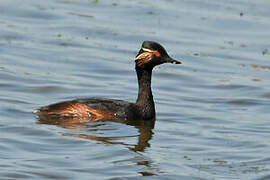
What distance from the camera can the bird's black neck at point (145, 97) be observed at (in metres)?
15.0

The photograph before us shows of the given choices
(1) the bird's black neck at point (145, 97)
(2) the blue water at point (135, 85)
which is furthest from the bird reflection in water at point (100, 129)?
(1) the bird's black neck at point (145, 97)

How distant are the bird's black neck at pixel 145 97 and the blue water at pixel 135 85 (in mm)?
242

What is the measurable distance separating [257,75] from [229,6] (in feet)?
20.8

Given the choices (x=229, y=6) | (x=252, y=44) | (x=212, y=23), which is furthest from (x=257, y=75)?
(x=229, y=6)

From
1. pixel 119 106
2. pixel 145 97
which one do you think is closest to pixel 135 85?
pixel 145 97

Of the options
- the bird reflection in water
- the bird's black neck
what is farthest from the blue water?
the bird's black neck

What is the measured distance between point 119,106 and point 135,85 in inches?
121

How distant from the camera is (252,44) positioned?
70.4 ft

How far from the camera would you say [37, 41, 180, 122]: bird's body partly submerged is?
1443 centimetres

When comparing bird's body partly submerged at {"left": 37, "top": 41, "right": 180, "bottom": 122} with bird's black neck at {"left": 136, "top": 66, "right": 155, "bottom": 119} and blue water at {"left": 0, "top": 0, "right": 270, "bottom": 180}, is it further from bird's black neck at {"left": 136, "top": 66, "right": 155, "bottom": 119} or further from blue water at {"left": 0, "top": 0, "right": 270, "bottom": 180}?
blue water at {"left": 0, "top": 0, "right": 270, "bottom": 180}

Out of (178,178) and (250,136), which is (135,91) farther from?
(178,178)

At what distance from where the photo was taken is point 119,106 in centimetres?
1462

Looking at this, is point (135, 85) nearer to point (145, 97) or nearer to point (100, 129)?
point (145, 97)

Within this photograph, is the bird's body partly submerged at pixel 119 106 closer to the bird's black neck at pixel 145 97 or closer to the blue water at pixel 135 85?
the bird's black neck at pixel 145 97
